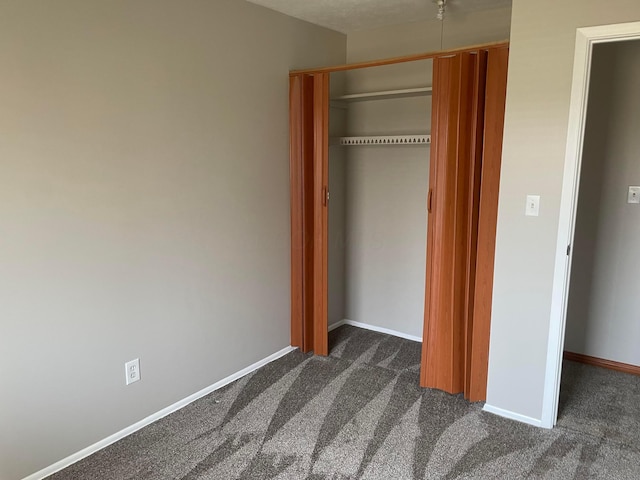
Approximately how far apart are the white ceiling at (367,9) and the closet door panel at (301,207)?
42 cm

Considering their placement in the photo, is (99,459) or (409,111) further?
(409,111)

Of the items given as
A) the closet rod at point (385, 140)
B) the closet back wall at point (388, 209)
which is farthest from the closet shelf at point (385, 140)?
the closet back wall at point (388, 209)

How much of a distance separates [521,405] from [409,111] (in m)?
2.14

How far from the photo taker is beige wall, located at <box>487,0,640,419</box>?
2.27 metres

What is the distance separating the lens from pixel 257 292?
10.6 feet

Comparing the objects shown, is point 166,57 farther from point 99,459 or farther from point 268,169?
point 99,459

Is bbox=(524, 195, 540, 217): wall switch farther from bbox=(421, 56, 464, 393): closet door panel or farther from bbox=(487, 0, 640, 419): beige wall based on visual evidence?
bbox=(421, 56, 464, 393): closet door panel

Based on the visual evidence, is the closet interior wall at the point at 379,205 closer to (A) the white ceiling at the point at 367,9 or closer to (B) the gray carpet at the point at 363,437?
(A) the white ceiling at the point at 367,9

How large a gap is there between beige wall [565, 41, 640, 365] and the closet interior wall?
1.08 meters

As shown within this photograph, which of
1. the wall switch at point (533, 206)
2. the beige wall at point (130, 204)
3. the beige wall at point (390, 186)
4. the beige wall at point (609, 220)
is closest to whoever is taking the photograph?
the beige wall at point (130, 204)

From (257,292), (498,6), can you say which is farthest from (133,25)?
(498,6)

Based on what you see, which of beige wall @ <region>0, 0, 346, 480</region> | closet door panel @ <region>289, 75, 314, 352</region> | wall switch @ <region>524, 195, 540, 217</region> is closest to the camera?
beige wall @ <region>0, 0, 346, 480</region>

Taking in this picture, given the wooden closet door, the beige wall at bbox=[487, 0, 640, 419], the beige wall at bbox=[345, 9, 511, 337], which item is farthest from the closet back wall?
the beige wall at bbox=[487, 0, 640, 419]

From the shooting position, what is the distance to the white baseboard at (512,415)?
2.59 meters
